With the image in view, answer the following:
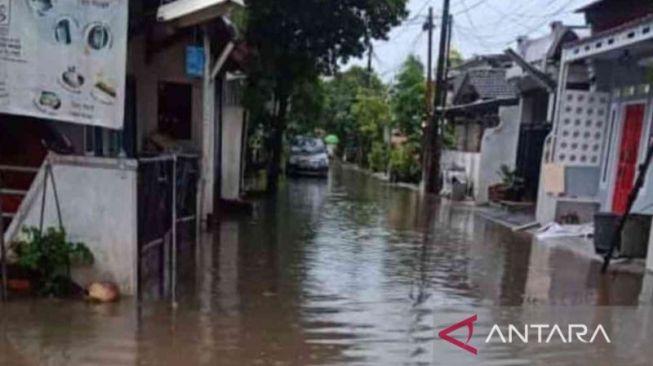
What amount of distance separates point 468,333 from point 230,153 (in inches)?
403

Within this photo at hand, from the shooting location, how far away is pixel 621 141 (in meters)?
14.0

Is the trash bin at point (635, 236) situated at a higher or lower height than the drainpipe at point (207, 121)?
lower

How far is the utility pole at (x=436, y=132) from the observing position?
24.6 meters

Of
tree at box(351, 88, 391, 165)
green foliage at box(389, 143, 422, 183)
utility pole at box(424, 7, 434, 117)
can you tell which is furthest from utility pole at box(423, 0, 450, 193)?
tree at box(351, 88, 391, 165)

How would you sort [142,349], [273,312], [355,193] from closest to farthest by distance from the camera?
[142,349]
[273,312]
[355,193]

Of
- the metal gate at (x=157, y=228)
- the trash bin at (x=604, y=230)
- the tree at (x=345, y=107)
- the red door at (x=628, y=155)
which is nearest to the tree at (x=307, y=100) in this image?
the red door at (x=628, y=155)

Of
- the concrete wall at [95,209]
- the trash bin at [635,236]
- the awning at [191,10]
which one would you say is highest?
the awning at [191,10]

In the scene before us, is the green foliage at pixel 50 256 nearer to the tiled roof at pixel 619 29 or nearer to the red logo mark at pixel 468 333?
the red logo mark at pixel 468 333

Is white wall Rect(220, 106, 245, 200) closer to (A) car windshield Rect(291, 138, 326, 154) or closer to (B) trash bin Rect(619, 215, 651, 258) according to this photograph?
(B) trash bin Rect(619, 215, 651, 258)

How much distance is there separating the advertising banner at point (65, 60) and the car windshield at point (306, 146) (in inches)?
1041

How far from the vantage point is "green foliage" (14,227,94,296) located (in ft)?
21.5

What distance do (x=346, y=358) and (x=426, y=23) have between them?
25.3 metres

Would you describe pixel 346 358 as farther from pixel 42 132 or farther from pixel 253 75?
pixel 253 75

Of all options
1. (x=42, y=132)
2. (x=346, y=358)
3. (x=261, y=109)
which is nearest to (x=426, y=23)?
(x=261, y=109)
